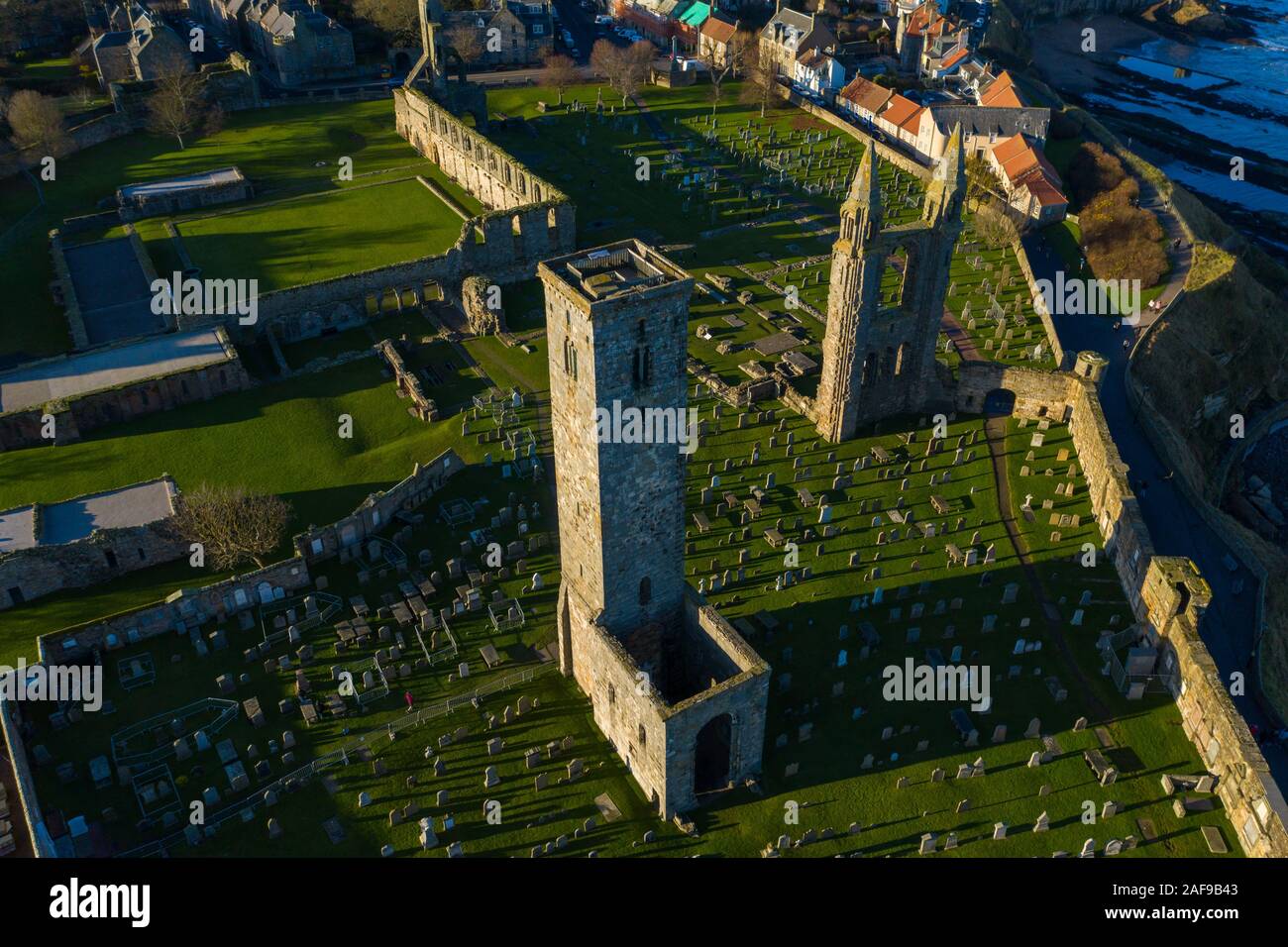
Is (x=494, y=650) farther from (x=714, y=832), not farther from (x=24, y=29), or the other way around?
(x=24, y=29)

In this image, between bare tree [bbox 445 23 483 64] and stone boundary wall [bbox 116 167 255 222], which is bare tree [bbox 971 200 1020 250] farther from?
bare tree [bbox 445 23 483 64]

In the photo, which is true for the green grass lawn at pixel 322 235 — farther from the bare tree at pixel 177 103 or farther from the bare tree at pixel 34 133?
the bare tree at pixel 34 133

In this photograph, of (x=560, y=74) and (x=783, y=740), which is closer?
(x=783, y=740)

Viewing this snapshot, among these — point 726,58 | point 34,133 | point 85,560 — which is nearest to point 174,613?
point 85,560

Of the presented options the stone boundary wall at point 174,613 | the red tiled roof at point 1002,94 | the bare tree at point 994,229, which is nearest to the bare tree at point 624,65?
the red tiled roof at point 1002,94

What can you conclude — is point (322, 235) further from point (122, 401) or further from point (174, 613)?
point (174, 613)

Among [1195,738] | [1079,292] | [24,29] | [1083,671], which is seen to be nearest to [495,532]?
[1083,671]
